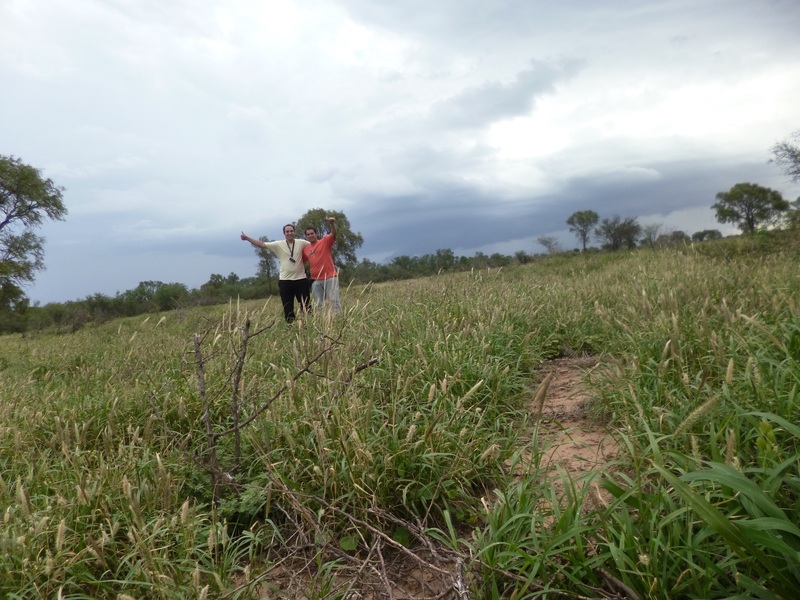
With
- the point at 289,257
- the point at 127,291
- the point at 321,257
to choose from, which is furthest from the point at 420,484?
the point at 127,291

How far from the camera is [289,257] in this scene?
774 centimetres

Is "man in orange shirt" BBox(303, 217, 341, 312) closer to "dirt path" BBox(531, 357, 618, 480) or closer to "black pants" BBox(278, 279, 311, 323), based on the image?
"black pants" BBox(278, 279, 311, 323)

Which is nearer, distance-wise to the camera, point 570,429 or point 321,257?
point 570,429

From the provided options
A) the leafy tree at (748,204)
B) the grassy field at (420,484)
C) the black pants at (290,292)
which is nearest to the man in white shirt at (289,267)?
the black pants at (290,292)

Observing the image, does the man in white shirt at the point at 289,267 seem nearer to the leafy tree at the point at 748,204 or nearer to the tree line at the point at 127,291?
the tree line at the point at 127,291

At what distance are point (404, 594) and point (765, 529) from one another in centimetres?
129

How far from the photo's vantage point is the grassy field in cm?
158

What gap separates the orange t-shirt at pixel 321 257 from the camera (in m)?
7.77

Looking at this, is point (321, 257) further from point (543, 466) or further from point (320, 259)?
point (543, 466)

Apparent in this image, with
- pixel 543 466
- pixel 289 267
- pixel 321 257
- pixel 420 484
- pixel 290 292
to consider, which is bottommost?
pixel 543 466

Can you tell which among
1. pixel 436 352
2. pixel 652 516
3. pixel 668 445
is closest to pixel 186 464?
pixel 436 352

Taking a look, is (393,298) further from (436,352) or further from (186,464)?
(186,464)

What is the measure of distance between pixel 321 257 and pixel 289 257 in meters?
0.54

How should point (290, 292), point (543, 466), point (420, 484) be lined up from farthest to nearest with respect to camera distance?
point (290, 292) → point (543, 466) → point (420, 484)
